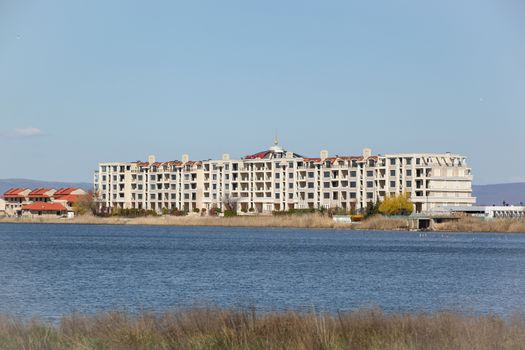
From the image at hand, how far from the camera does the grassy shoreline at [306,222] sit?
454 ft

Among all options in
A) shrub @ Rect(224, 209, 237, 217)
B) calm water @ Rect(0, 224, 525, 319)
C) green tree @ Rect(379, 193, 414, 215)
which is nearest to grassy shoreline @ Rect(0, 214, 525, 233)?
shrub @ Rect(224, 209, 237, 217)

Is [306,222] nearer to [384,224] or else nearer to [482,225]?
[384,224]

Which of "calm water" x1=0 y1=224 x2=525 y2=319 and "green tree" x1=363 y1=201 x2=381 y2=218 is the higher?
"green tree" x1=363 y1=201 x2=381 y2=218

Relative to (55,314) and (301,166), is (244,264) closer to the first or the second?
(55,314)

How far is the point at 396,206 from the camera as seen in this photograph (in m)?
162

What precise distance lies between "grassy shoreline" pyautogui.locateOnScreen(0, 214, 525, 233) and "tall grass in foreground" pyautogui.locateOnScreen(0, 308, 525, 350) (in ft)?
367

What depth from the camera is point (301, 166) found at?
618 ft

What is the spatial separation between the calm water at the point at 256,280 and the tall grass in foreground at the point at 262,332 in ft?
11.6

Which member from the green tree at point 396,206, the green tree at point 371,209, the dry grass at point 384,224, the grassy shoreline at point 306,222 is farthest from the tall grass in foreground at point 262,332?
the green tree at point 371,209

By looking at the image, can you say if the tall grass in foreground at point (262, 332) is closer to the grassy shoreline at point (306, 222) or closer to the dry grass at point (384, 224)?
the grassy shoreline at point (306, 222)

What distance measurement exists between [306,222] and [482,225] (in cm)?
3130

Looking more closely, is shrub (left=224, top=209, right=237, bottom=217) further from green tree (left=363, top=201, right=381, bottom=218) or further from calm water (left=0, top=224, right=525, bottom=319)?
calm water (left=0, top=224, right=525, bottom=319)

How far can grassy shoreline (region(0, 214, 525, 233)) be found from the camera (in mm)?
138500

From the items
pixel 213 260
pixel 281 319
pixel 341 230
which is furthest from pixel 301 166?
pixel 281 319
